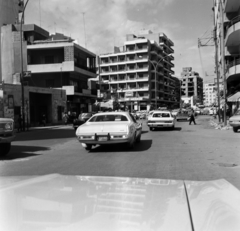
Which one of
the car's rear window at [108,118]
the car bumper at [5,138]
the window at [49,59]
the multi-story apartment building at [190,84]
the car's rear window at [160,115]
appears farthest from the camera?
the multi-story apartment building at [190,84]

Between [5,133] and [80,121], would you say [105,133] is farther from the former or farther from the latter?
[80,121]

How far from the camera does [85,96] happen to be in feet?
165

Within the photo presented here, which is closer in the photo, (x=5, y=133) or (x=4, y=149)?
(x=5, y=133)

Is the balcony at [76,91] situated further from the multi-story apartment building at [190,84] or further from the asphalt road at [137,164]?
the multi-story apartment building at [190,84]

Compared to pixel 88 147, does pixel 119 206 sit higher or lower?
higher

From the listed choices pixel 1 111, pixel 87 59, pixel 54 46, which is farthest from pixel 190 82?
pixel 1 111

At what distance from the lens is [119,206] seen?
259 centimetres

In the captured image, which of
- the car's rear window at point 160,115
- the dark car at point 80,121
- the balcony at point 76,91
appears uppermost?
the balcony at point 76,91

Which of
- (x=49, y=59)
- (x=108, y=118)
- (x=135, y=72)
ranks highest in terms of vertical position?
(x=135, y=72)

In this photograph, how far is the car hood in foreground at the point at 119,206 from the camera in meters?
2.13

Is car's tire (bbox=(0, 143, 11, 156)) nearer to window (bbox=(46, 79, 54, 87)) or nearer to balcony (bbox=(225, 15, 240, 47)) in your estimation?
balcony (bbox=(225, 15, 240, 47))

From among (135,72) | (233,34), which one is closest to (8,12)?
(233,34)

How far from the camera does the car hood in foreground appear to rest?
2133mm

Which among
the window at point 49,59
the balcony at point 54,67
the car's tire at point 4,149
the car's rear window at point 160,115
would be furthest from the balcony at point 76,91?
the car's tire at point 4,149
